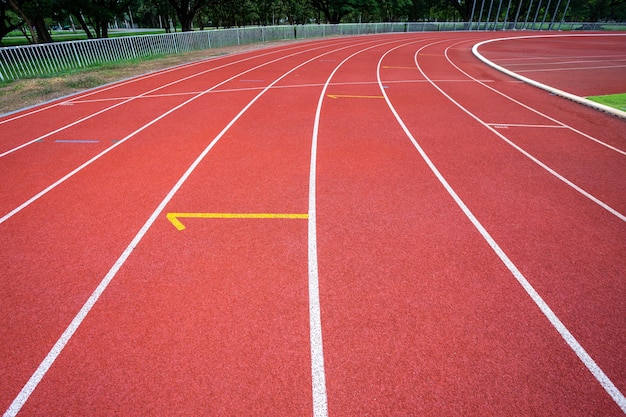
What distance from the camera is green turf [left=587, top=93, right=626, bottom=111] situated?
400 inches

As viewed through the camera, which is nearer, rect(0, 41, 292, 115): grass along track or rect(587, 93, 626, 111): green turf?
rect(587, 93, 626, 111): green turf

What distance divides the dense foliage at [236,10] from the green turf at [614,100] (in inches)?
1207

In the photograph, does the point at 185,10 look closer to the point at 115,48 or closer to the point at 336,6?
the point at 115,48

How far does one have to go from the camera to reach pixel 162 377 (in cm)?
279

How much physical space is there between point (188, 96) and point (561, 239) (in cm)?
1159

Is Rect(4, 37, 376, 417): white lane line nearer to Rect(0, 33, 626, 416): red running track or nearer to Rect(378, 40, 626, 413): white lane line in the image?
Rect(0, 33, 626, 416): red running track

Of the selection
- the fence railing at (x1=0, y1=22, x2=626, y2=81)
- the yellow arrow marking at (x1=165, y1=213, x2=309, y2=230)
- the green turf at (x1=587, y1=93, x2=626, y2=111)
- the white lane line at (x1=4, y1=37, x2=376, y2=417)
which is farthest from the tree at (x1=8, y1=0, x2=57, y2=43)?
the green turf at (x1=587, y1=93, x2=626, y2=111)

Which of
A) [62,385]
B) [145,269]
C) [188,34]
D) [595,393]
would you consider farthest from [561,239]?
[188,34]

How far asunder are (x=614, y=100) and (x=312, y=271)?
13072 millimetres

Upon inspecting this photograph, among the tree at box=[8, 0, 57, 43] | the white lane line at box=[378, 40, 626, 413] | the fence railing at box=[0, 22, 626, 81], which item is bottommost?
the white lane line at box=[378, 40, 626, 413]

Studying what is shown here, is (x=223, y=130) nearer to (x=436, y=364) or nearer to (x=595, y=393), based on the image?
(x=436, y=364)

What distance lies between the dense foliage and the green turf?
30.6m

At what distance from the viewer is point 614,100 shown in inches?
429

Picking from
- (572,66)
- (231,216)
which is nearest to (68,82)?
(231,216)
